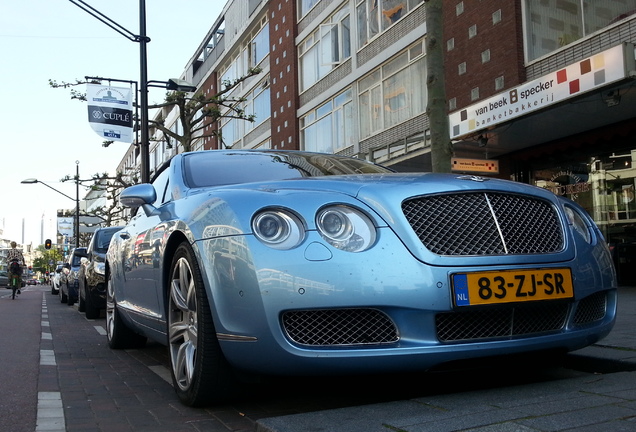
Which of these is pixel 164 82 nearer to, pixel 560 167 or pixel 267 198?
pixel 560 167

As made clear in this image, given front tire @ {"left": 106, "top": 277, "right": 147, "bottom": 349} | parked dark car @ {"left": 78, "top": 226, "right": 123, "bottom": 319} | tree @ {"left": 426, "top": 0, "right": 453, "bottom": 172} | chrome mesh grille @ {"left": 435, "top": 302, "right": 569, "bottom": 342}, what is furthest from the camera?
parked dark car @ {"left": 78, "top": 226, "right": 123, "bottom": 319}

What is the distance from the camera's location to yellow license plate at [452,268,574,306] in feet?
9.37

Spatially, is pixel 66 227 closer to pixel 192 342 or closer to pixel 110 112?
pixel 110 112

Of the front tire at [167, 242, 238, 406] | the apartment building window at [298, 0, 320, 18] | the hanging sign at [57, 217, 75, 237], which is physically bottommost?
the front tire at [167, 242, 238, 406]

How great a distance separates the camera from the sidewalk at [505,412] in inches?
94.3

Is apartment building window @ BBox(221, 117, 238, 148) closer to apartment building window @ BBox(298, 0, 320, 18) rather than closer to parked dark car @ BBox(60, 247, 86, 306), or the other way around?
apartment building window @ BBox(298, 0, 320, 18)

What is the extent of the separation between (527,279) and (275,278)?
3.65 feet

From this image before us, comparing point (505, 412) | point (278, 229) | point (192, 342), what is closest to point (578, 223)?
point (505, 412)

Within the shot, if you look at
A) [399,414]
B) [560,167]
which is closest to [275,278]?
[399,414]

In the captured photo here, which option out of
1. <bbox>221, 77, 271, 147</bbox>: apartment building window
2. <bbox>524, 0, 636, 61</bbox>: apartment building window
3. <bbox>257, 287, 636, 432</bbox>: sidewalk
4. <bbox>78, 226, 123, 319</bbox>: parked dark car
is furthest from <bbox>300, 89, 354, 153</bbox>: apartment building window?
<bbox>257, 287, 636, 432</bbox>: sidewalk

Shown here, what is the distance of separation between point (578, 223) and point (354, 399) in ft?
4.89

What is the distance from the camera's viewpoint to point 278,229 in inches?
116

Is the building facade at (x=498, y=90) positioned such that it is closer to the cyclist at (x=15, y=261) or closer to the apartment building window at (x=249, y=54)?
the apartment building window at (x=249, y=54)

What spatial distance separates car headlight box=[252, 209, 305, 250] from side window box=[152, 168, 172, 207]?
1.56 meters
